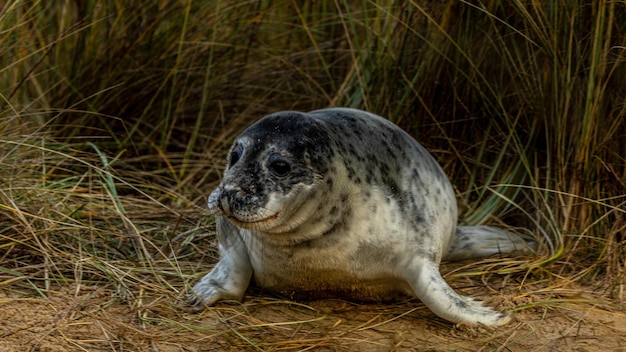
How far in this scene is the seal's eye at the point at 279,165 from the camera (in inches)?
122

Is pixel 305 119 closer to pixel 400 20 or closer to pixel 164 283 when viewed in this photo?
pixel 164 283

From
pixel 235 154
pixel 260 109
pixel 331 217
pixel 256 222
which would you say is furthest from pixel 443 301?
pixel 260 109

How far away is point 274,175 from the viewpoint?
3084 mm

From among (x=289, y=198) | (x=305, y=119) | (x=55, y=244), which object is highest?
(x=305, y=119)

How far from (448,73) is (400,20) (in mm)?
323

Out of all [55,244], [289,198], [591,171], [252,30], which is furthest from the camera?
[252,30]

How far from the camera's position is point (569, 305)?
3447 millimetres

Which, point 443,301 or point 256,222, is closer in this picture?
point 256,222

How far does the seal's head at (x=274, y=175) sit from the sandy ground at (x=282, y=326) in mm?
357

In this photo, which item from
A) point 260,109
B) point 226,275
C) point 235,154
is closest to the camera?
point 235,154

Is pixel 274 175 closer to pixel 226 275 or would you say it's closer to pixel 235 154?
pixel 235 154

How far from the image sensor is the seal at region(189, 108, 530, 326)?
121 inches

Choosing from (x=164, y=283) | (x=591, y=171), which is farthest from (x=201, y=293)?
(x=591, y=171)

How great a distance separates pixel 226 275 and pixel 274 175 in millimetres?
532
